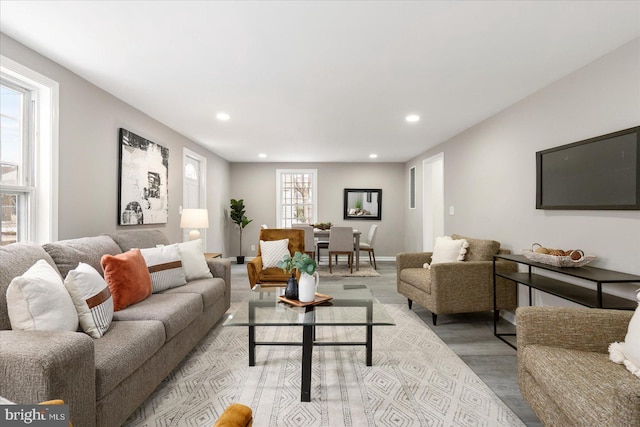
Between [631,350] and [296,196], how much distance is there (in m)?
6.78

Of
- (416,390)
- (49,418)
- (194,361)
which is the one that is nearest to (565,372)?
(416,390)

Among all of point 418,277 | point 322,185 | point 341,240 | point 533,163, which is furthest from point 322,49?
point 322,185

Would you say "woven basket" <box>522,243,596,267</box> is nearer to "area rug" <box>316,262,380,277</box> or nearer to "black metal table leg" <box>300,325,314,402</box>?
"black metal table leg" <box>300,325,314,402</box>

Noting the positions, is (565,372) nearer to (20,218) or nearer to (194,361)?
(194,361)

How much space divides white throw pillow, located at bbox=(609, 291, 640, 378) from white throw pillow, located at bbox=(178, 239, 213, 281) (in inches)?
122

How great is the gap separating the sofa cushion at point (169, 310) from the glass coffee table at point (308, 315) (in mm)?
364

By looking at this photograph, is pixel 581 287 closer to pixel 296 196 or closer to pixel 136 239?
pixel 136 239

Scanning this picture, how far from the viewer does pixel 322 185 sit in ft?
25.7

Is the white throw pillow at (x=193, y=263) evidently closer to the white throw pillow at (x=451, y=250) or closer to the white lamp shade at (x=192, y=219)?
the white lamp shade at (x=192, y=219)

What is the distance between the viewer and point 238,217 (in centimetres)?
745

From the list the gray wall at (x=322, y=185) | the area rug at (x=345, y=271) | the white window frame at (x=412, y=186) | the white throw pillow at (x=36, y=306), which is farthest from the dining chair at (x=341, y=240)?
the white throw pillow at (x=36, y=306)

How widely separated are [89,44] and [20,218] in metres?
1.38

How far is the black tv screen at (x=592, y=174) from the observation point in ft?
7.27

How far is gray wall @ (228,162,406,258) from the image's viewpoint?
783 centimetres
